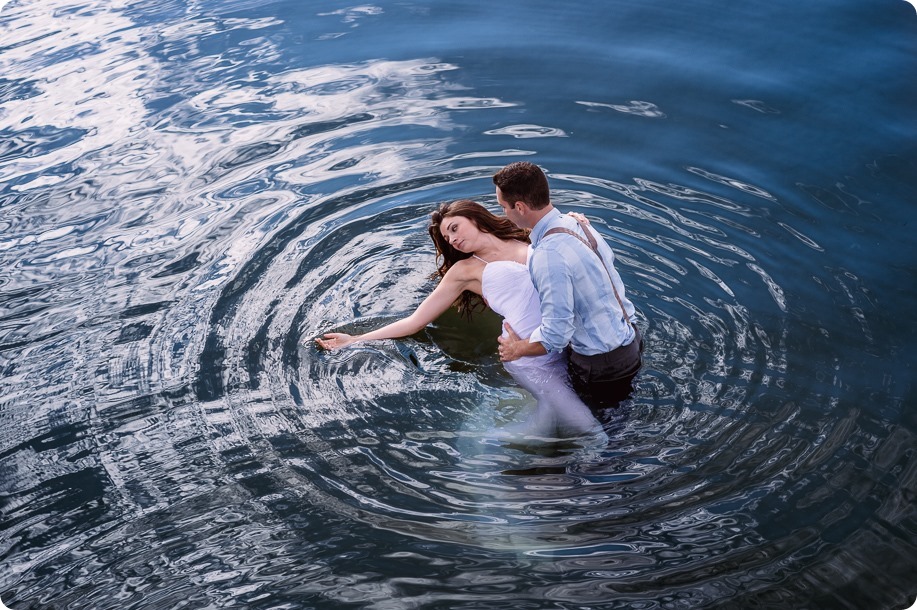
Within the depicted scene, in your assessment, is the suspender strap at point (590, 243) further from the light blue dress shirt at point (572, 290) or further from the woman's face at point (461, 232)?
the woman's face at point (461, 232)

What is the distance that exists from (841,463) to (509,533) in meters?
1.78

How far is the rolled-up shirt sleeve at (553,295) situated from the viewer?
14.9 ft

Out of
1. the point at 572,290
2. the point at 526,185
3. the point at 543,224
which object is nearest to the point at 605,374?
the point at 572,290

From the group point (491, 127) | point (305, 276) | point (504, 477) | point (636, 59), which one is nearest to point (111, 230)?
point (305, 276)

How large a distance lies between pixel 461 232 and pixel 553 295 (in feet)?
3.38

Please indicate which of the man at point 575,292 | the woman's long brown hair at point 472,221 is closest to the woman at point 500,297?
the woman's long brown hair at point 472,221

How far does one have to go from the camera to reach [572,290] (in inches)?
180

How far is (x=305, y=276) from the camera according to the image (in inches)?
252

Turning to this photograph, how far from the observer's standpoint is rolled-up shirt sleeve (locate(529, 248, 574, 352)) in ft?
14.9

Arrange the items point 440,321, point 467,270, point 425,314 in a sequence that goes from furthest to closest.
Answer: point 440,321 → point 425,314 → point 467,270

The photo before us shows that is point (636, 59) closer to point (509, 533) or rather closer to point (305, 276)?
point (305, 276)

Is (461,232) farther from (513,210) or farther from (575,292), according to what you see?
(575,292)

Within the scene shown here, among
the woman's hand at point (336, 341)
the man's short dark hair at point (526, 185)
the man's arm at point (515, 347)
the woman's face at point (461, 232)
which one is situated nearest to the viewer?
the man's short dark hair at point (526, 185)

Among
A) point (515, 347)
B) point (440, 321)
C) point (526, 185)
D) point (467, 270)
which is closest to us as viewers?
point (526, 185)
